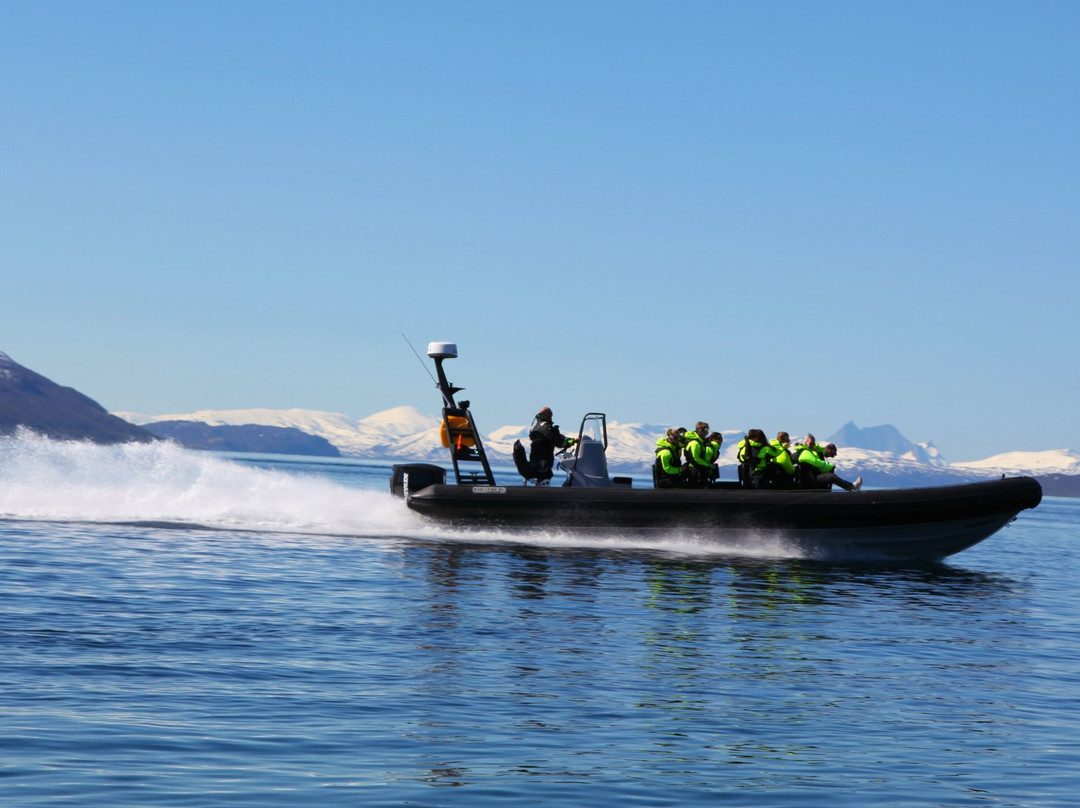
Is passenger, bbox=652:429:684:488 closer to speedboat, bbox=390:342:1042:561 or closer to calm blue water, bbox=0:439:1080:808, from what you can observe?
speedboat, bbox=390:342:1042:561

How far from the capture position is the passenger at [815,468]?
18469 mm

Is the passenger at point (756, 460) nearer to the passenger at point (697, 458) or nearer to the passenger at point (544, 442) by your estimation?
the passenger at point (697, 458)

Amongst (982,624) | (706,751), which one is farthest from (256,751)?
(982,624)

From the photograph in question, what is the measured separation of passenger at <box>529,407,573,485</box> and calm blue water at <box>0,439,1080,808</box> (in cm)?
195

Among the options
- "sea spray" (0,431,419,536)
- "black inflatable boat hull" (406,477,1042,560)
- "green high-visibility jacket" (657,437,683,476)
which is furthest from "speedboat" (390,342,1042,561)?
"sea spray" (0,431,419,536)

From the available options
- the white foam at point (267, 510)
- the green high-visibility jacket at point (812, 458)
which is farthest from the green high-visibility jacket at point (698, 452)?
the green high-visibility jacket at point (812, 458)

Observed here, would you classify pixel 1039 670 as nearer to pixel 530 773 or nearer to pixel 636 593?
pixel 636 593

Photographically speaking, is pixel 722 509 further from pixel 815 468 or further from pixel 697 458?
pixel 815 468

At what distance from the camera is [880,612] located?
1380 cm

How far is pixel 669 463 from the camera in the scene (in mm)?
19234

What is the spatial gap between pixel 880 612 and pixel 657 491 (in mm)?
5538

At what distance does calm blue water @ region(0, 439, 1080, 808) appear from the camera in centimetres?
630

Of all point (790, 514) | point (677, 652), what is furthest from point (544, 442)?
point (677, 652)

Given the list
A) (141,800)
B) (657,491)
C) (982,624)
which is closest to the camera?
(141,800)
